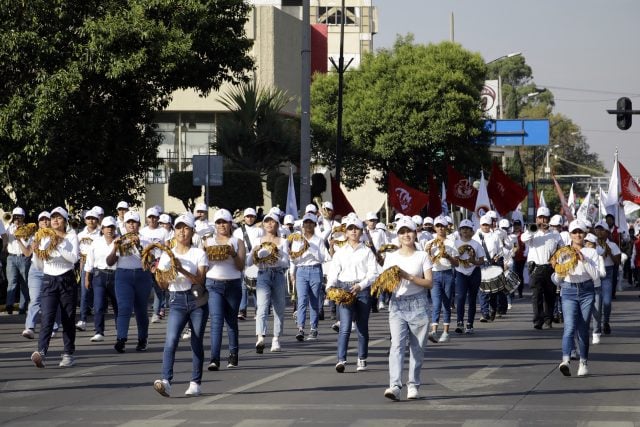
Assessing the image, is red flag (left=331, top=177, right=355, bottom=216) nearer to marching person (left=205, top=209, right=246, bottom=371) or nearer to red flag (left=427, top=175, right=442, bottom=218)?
red flag (left=427, top=175, right=442, bottom=218)

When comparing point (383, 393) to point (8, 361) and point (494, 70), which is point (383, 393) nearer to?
point (8, 361)

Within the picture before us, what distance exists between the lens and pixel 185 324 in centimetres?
1250

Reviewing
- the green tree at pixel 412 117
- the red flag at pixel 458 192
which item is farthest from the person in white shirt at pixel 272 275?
the green tree at pixel 412 117

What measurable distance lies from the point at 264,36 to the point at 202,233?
53554 mm

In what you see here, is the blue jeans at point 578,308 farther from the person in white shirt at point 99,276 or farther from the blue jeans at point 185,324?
the person in white shirt at point 99,276

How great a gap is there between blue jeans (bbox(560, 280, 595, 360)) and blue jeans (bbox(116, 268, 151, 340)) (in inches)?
224

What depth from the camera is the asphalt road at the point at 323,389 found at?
1107 centimetres

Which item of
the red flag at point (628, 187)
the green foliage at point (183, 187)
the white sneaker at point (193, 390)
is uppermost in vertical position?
the green foliage at point (183, 187)

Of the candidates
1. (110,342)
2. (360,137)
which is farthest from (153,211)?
(360,137)

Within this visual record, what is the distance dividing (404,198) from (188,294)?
21.1 metres

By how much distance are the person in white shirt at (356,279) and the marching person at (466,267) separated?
5.28 metres

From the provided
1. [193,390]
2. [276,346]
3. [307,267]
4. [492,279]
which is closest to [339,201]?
[492,279]

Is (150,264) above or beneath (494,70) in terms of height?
beneath

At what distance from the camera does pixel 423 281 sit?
12.4m
